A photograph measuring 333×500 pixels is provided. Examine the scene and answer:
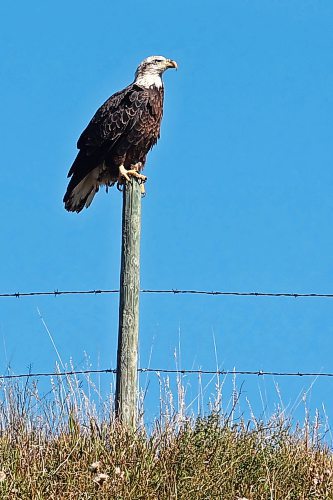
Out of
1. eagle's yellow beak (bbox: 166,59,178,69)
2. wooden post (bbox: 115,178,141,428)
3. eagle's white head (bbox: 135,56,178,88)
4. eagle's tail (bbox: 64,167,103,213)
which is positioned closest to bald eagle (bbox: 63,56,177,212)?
eagle's tail (bbox: 64,167,103,213)

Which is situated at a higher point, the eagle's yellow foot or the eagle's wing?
the eagle's wing

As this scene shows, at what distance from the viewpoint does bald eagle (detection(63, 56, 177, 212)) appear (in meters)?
7.97

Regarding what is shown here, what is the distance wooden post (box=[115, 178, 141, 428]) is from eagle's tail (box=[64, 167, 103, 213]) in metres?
2.37

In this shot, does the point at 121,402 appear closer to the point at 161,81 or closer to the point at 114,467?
the point at 114,467

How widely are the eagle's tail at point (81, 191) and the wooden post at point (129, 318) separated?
7.78ft

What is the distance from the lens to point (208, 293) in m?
6.57

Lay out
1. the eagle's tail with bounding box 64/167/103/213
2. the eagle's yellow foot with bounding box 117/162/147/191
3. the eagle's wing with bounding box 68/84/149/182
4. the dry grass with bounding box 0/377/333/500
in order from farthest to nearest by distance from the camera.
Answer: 1. the eagle's tail with bounding box 64/167/103/213
2. the eagle's wing with bounding box 68/84/149/182
3. the eagle's yellow foot with bounding box 117/162/147/191
4. the dry grass with bounding box 0/377/333/500

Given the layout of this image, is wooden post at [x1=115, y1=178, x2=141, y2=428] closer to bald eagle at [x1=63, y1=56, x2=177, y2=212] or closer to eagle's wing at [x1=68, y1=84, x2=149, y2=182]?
bald eagle at [x1=63, y1=56, x2=177, y2=212]

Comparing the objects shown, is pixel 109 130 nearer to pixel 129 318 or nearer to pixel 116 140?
pixel 116 140

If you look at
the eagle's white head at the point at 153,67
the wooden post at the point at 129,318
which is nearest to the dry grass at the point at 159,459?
the wooden post at the point at 129,318

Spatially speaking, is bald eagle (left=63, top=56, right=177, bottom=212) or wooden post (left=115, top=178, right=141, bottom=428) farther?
bald eagle (left=63, top=56, right=177, bottom=212)

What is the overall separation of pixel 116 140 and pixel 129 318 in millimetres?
2665

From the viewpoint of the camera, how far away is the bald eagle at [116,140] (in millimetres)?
7969

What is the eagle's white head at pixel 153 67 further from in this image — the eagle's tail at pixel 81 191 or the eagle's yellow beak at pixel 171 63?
the eagle's tail at pixel 81 191
